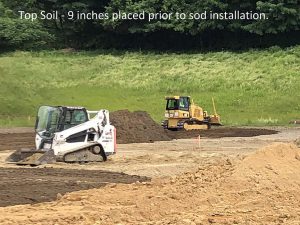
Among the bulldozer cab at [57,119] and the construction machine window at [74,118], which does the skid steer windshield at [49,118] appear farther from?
the construction machine window at [74,118]

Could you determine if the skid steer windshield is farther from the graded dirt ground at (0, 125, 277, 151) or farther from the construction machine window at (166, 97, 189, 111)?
the construction machine window at (166, 97, 189, 111)

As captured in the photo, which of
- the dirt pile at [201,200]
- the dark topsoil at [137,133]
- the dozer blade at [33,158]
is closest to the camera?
the dirt pile at [201,200]

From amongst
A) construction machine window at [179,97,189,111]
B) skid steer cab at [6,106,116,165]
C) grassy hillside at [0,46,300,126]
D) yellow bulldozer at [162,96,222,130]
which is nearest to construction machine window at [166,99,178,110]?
yellow bulldozer at [162,96,222,130]

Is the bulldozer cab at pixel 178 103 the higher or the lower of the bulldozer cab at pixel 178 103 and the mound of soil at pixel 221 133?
the higher

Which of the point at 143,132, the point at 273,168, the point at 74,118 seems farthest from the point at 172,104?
the point at 273,168

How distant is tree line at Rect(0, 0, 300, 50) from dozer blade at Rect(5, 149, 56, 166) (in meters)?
40.3

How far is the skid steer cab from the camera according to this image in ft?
66.7

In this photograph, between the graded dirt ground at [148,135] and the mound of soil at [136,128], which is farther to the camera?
the mound of soil at [136,128]

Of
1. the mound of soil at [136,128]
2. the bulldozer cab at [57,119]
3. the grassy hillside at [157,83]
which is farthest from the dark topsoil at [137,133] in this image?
the bulldozer cab at [57,119]

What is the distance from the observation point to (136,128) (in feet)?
101

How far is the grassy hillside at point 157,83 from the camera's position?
4269 centimetres

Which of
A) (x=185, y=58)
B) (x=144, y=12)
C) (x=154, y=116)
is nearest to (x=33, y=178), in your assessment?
(x=154, y=116)

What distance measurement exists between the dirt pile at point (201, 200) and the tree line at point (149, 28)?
1726 inches

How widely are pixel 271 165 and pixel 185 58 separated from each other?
43.2 m
